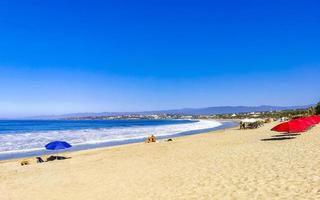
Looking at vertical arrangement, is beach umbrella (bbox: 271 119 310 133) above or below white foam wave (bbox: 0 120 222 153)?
above

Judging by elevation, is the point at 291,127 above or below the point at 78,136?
above

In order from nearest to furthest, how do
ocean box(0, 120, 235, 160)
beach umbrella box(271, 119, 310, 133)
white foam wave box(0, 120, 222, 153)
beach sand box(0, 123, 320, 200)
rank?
beach sand box(0, 123, 320, 200) < beach umbrella box(271, 119, 310, 133) < ocean box(0, 120, 235, 160) < white foam wave box(0, 120, 222, 153)

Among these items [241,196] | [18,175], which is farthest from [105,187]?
[18,175]

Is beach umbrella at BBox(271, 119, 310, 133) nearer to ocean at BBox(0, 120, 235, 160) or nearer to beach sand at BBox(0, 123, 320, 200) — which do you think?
beach sand at BBox(0, 123, 320, 200)

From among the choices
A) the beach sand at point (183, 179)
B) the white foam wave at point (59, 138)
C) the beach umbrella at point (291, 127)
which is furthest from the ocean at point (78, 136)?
the beach umbrella at point (291, 127)

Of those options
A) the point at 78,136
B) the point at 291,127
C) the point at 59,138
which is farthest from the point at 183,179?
the point at 78,136

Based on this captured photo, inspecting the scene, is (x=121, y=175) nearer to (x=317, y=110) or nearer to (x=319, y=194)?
(x=319, y=194)

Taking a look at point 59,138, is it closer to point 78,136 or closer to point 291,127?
point 78,136

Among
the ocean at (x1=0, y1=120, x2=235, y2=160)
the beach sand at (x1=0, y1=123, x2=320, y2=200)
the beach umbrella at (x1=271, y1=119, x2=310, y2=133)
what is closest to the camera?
the beach sand at (x1=0, y1=123, x2=320, y2=200)

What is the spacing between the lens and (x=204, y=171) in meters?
13.0

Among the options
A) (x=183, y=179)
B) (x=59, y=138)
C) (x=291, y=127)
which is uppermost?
(x=291, y=127)

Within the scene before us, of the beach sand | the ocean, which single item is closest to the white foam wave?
the ocean

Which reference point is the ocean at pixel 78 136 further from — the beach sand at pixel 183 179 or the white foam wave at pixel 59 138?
the beach sand at pixel 183 179

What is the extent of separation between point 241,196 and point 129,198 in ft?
10.3
